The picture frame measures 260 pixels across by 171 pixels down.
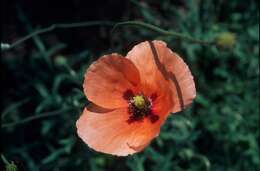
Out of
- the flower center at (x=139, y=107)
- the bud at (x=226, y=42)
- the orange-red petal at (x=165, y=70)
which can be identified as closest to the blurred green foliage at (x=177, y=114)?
the bud at (x=226, y=42)

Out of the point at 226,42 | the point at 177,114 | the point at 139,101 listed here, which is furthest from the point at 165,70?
the point at 177,114

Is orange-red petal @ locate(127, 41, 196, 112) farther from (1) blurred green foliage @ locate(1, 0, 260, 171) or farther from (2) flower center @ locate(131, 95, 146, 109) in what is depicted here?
(1) blurred green foliage @ locate(1, 0, 260, 171)

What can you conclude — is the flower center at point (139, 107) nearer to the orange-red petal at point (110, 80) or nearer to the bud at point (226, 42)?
the orange-red petal at point (110, 80)

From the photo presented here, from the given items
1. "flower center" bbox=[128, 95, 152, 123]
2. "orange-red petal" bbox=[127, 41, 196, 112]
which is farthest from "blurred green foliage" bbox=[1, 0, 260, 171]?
"orange-red petal" bbox=[127, 41, 196, 112]

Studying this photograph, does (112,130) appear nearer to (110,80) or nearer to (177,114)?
(110,80)

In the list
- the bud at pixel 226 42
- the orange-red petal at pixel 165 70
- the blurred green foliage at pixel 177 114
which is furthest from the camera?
the blurred green foliage at pixel 177 114

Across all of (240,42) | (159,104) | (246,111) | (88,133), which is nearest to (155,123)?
(159,104)
